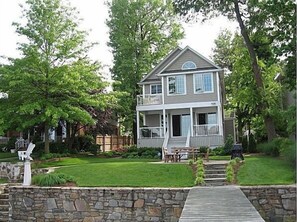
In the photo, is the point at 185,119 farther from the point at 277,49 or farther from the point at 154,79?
the point at 277,49

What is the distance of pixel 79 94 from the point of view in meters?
20.1

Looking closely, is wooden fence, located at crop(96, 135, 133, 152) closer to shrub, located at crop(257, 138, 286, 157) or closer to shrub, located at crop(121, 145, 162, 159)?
shrub, located at crop(121, 145, 162, 159)

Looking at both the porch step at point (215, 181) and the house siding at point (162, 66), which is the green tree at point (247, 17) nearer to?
the house siding at point (162, 66)

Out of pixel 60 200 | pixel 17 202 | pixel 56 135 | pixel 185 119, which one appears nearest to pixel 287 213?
pixel 60 200

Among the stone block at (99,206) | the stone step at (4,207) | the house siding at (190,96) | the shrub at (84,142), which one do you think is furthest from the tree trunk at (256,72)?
the stone step at (4,207)

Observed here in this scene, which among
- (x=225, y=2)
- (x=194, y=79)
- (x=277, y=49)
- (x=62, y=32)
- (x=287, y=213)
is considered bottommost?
(x=287, y=213)

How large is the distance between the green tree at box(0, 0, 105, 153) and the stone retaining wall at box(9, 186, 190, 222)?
6708mm

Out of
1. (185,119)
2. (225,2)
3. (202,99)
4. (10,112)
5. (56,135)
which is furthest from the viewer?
(56,135)

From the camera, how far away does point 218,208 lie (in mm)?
7680

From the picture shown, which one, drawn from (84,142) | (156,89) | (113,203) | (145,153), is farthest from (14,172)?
(156,89)

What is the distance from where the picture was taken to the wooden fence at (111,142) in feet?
98.5

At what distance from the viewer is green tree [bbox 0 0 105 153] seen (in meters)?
18.8

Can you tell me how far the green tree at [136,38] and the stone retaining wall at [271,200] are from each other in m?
18.8

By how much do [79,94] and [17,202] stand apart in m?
8.89
